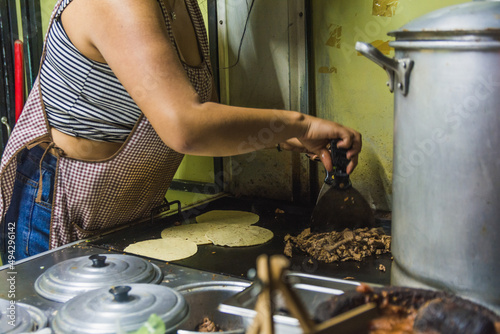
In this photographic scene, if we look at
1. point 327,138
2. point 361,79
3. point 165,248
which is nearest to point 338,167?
point 327,138

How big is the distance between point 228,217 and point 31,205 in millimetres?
680

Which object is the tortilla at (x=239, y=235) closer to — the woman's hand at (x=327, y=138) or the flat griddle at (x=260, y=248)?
the flat griddle at (x=260, y=248)

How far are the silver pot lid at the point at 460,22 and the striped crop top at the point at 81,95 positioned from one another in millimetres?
895

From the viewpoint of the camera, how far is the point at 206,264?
1.44 m

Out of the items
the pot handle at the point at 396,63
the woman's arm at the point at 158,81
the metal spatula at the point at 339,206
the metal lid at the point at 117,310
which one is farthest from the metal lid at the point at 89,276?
the pot handle at the point at 396,63

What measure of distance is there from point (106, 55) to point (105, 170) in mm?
449

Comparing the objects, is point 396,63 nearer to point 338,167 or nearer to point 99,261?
point 338,167

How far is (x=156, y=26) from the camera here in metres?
1.20

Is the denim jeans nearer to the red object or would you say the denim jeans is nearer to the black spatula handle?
the black spatula handle

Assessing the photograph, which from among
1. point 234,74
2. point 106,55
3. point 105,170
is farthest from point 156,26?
point 234,74

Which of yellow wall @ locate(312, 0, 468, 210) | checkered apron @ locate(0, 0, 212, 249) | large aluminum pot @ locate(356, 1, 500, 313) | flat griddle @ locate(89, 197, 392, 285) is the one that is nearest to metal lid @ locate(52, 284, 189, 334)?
→ flat griddle @ locate(89, 197, 392, 285)

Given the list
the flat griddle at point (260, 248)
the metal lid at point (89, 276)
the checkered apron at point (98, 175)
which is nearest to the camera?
the metal lid at point (89, 276)

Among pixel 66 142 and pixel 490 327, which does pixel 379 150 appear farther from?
pixel 490 327

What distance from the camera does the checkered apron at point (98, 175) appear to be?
1583 mm
